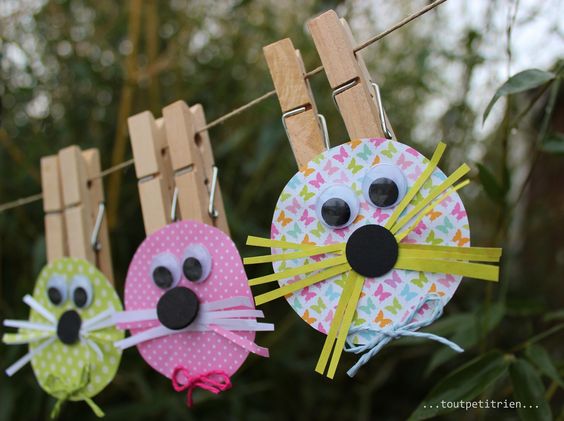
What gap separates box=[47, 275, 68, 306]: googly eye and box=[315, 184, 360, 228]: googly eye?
33cm

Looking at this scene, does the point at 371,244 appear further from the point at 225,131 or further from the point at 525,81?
the point at 225,131

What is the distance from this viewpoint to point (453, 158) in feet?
3.75

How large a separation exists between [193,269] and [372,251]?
0.18 m

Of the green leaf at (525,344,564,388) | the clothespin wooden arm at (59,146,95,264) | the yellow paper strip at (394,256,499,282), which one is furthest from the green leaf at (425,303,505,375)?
the clothespin wooden arm at (59,146,95,264)

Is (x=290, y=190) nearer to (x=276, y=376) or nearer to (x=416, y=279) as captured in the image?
(x=416, y=279)

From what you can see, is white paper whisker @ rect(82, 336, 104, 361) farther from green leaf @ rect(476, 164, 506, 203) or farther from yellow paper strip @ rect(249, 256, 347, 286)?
green leaf @ rect(476, 164, 506, 203)

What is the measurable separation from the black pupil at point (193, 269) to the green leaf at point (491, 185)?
13.0 inches

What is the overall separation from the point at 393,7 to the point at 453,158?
0.35 meters

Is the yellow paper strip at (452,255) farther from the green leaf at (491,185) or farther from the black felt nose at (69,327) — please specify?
the black felt nose at (69,327)

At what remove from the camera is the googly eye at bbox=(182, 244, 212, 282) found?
0.56m

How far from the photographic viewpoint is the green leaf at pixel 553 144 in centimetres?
66

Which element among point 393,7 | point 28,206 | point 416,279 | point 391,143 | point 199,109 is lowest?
point 416,279

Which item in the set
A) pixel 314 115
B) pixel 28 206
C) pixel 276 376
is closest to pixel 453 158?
pixel 276 376

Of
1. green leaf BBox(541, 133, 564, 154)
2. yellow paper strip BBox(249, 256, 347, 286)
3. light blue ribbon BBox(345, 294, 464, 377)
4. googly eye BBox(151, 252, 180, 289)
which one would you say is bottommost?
light blue ribbon BBox(345, 294, 464, 377)
